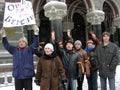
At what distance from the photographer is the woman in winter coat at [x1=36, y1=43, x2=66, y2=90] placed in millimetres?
5770

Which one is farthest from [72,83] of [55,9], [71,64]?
[55,9]

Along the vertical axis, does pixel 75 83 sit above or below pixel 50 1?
below

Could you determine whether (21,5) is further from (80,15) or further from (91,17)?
(80,15)

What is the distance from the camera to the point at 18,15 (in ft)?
21.2

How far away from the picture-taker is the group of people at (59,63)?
5.81m

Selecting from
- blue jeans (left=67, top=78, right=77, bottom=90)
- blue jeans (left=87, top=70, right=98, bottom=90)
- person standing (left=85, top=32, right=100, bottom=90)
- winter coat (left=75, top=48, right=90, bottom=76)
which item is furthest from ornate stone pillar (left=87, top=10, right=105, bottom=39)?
blue jeans (left=67, top=78, right=77, bottom=90)

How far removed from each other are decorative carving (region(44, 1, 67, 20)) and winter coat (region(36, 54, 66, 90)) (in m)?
7.44

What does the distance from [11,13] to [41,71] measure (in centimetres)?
141

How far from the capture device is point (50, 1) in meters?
13.3

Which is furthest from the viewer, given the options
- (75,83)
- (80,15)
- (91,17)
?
(80,15)

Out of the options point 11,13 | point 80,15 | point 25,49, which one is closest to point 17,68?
point 25,49

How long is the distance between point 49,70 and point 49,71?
0.02m

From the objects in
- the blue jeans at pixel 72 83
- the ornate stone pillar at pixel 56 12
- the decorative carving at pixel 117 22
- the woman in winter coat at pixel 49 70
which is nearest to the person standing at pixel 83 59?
the blue jeans at pixel 72 83

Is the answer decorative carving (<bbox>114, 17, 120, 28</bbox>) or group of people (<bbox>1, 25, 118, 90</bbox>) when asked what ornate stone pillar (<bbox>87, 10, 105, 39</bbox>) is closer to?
decorative carving (<bbox>114, 17, 120, 28</bbox>)
